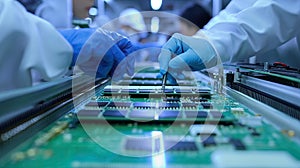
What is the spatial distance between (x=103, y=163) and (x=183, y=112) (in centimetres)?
40

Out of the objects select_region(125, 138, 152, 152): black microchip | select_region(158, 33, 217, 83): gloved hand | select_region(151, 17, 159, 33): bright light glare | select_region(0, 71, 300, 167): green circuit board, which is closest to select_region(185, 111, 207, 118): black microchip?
select_region(0, 71, 300, 167): green circuit board

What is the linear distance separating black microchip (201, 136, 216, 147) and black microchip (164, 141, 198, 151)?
25 mm

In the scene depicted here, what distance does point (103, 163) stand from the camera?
57 cm

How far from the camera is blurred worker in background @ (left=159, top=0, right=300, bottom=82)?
1.56 m

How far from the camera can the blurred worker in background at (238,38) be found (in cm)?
156

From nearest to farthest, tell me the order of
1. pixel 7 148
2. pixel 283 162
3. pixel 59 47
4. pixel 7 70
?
1. pixel 283 162
2. pixel 7 148
3. pixel 7 70
4. pixel 59 47

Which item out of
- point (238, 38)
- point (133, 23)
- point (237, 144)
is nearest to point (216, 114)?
point (237, 144)

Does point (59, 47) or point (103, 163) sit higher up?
point (59, 47)

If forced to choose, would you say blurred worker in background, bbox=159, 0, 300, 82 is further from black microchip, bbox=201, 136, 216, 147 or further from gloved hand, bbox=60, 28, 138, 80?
black microchip, bbox=201, 136, 216, 147

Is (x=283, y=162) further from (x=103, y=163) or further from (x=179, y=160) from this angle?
(x=103, y=163)

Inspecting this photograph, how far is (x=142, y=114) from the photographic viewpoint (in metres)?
0.89

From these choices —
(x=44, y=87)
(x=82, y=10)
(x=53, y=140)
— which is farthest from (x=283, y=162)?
(x=82, y=10)

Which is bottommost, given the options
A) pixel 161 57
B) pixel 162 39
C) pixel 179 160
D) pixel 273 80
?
pixel 179 160

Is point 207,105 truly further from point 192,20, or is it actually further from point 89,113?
point 192,20
